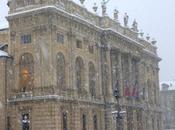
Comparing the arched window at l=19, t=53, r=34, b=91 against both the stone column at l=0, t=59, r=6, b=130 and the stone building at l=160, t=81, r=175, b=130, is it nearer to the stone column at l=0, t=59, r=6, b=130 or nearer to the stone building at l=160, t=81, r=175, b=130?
the stone column at l=0, t=59, r=6, b=130

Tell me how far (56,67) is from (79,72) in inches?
270

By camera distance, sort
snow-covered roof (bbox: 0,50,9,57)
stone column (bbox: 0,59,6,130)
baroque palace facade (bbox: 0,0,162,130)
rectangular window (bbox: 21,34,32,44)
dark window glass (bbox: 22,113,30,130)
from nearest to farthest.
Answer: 1. baroque palace facade (bbox: 0,0,162,130)
2. dark window glass (bbox: 22,113,30,130)
3. stone column (bbox: 0,59,6,130)
4. snow-covered roof (bbox: 0,50,9,57)
5. rectangular window (bbox: 21,34,32,44)

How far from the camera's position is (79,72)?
209 ft

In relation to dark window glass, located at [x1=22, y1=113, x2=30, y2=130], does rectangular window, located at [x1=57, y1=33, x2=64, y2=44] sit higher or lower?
higher

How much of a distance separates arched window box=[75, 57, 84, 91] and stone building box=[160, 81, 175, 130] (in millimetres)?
72275

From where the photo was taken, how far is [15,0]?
198 feet

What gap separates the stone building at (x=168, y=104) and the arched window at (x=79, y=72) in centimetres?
7227

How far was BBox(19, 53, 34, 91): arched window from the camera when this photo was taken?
5810 centimetres

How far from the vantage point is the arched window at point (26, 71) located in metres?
58.1

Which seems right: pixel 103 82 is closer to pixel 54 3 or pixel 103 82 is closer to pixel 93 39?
pixel 93 39

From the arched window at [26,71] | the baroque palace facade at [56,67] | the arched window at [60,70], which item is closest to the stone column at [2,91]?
the baroque palace facade at [56,67]

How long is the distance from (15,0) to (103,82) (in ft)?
56.9

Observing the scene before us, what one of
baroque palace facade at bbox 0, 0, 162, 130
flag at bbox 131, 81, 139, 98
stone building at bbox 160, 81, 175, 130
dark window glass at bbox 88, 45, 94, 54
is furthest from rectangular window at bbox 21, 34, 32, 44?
stone building at bbox 160, 81, 175, 130

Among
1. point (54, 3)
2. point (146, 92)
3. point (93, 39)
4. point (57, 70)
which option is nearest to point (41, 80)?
point (57, 70)
